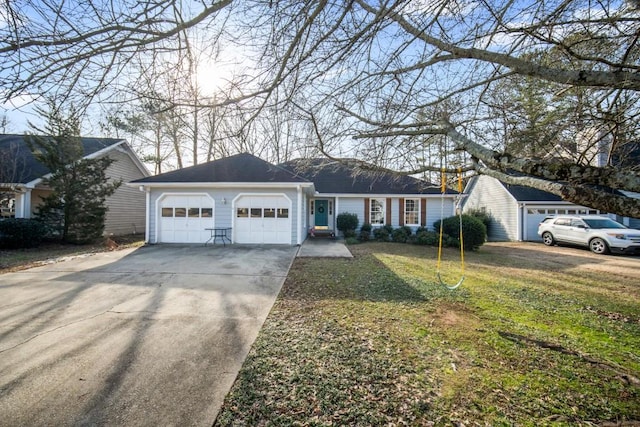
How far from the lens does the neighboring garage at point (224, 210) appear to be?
1220 cm

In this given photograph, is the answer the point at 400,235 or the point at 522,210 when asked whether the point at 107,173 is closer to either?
the point at 400,235

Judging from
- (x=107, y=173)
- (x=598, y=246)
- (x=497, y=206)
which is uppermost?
(x=107, y=173)

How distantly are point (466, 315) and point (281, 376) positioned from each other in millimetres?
3320

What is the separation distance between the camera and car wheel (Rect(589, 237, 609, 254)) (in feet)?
38.5

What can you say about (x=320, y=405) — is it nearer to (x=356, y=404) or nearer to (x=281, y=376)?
(x=356, y=404)

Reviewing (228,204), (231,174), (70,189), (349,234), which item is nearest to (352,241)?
(349,234)

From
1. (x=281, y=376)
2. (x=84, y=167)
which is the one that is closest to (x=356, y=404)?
(x=281, y=376)

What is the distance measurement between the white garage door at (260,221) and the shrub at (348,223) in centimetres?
410

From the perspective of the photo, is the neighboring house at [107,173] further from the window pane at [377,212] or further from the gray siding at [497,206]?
the gray siding at [497,206]

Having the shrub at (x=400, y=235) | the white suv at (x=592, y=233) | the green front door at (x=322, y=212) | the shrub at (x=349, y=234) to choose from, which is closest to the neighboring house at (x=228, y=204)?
the shrub at (x=400, y=235)

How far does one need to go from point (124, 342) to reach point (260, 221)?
9103mm

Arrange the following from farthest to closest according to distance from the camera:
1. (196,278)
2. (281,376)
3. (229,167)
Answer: (229,167) < (196,278) < (281,376)

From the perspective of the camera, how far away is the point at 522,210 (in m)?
15.9

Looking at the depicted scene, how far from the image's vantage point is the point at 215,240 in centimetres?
1237
